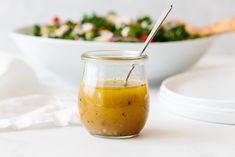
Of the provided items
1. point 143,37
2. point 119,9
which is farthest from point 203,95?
point 119,9

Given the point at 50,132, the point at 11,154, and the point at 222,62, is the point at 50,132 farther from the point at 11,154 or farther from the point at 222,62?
the point at 222,62

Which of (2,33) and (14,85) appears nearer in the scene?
(14,85)

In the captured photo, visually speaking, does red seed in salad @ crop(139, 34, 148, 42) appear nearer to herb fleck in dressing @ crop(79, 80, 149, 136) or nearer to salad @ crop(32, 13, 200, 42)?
salad @ crop(32, 13, 200, 42)

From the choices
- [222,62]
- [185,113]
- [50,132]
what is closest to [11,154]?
[50,132]

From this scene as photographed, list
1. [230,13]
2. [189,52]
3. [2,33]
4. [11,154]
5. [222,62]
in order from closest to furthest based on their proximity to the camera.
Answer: [11,154]
[189,52]
[222,62]
[230,13]
[2,33]

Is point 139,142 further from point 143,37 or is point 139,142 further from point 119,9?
point 119,9

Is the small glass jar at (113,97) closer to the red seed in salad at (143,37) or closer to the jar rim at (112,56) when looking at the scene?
the jar rim at (112,56)
